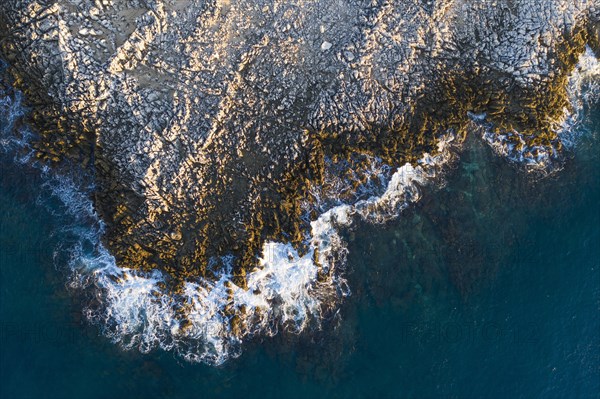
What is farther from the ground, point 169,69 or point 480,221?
point 169,69

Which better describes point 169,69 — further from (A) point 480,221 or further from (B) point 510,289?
(B) point 510,289

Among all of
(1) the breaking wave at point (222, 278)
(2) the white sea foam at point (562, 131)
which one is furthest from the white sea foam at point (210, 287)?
(2) the white sea foam at point (562, 131)

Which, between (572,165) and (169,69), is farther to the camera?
(572,165)

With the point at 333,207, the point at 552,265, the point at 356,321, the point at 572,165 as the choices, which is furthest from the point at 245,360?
the point at 572,165

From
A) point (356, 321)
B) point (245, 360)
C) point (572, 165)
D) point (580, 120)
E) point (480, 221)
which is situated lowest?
point (245, 360)

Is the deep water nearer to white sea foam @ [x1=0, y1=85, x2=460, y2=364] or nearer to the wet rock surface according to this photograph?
white sea foam @ [x1=0, y1=85, x2=460, y2=364]

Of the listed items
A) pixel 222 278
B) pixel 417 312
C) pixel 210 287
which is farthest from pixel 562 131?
pixel 210 287
